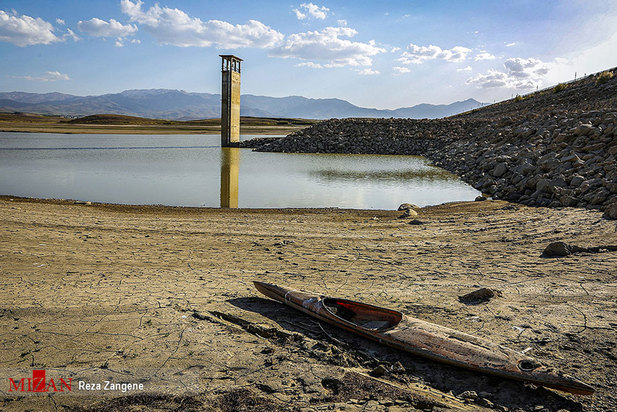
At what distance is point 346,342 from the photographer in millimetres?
4863

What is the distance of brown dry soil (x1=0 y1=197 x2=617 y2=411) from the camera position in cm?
388

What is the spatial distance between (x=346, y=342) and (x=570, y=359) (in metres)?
2.19

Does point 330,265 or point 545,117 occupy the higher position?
point 545,117

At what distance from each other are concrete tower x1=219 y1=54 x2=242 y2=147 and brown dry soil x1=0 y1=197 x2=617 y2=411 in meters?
35.5

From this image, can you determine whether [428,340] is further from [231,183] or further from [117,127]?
[117,127]

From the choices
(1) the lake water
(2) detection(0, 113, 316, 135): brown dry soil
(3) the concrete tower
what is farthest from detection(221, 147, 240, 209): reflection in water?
(2) detection(0, 113, 316, 135): brown dry soil

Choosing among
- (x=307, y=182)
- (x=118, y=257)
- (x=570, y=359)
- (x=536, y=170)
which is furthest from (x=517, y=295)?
(x=307, y=182)

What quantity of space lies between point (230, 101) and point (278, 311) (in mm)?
40929

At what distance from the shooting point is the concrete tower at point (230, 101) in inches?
1718

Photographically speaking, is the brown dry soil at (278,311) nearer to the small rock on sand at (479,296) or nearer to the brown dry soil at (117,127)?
the small rock on sand at (479,296)

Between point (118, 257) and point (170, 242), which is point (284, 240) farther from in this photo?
point (118, 257)

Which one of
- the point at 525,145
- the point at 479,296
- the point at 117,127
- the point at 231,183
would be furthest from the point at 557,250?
the point at 117,127

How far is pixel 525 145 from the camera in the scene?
71.7 ft

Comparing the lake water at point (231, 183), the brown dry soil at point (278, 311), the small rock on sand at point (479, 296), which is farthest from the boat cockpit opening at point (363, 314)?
the lake water at point (231, 183)
